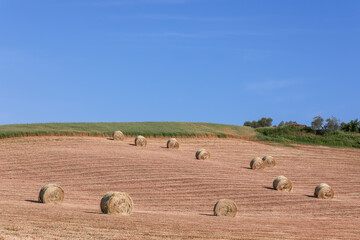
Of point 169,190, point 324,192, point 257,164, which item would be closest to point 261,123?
point 257,164

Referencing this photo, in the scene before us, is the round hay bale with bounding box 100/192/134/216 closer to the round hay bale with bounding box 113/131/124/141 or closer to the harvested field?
the harvested field

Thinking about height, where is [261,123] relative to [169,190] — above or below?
above

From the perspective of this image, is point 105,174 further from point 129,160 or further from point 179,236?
point 179,236

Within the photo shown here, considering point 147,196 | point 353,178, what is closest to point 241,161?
point 353,178

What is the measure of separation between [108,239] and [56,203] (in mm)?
9667

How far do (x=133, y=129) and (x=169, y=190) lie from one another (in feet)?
87.8

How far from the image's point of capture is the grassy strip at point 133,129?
47906mm

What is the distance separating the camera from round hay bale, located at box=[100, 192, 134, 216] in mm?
19078

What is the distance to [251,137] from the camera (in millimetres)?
59531

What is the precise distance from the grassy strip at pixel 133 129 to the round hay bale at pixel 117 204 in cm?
3000

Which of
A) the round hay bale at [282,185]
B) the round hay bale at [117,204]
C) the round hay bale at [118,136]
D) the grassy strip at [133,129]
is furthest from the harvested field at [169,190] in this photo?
the grassy strip at [133,129]

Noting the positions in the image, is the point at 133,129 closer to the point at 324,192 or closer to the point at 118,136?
the point at 118,136

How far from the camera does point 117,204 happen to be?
19.2 meters

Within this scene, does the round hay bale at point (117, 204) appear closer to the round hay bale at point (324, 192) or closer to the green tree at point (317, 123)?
the round hay bale at point (324, 192)
